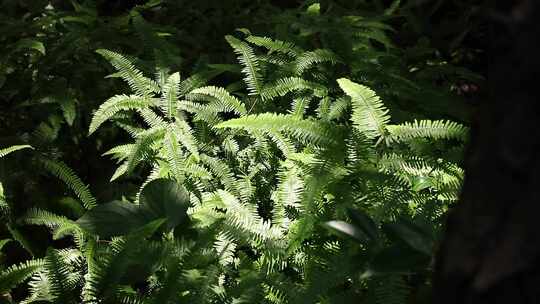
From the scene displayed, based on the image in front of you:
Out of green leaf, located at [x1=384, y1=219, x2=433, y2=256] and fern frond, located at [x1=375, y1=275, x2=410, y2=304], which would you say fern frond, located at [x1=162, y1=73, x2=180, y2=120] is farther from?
green leaf, located at [x1=384, y1=219, x2=433, y2=256]

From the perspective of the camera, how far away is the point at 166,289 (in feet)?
7.17

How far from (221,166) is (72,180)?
2.63ft

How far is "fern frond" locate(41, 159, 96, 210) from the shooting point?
307cm

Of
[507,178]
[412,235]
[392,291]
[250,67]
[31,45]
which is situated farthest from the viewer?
[31,45]

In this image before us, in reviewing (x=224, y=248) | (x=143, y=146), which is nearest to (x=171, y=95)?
(x=143, y=146)

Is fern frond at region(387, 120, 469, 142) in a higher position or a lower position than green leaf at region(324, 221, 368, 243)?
higher

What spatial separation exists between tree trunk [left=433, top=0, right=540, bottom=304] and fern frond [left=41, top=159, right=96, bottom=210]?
2443mm

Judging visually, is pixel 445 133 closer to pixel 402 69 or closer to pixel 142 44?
pixel 402 69

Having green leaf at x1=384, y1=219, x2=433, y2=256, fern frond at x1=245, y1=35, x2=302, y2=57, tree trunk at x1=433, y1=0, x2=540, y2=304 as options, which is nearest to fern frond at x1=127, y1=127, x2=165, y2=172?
fern frond at x1=245, y1=35, x2=302, y2=57

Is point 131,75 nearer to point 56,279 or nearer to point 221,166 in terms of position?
point 221,166

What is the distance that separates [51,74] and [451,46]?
123 inches

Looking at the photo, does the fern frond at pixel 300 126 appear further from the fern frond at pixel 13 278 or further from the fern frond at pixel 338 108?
the fern frond at pixel 13 278

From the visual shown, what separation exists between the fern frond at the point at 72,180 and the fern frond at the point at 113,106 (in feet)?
A: 0.90

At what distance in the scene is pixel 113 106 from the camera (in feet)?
10.2
